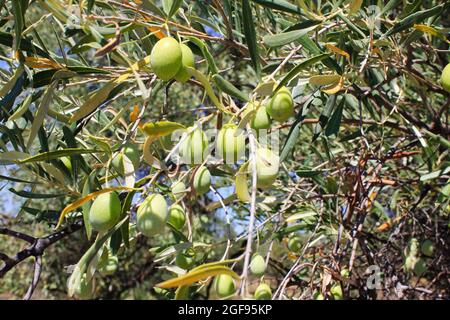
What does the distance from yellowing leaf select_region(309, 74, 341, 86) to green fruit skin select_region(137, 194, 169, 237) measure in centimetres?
38

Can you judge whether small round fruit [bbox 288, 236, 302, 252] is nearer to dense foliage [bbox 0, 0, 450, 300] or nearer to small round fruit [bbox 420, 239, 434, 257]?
dense foliage [bbox 0, 0, 450, 300]

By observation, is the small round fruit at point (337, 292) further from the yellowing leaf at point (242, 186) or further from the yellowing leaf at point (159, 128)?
the yellowing leaf at point (159, 128)

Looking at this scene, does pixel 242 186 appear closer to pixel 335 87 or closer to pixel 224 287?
pixel 224 287

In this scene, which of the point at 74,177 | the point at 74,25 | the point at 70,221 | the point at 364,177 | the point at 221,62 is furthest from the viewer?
the point at 221,62

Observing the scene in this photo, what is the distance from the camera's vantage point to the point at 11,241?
556 cm

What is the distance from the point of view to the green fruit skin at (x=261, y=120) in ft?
2.97

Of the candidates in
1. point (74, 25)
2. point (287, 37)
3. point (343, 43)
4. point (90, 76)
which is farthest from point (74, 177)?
point (343, 43)

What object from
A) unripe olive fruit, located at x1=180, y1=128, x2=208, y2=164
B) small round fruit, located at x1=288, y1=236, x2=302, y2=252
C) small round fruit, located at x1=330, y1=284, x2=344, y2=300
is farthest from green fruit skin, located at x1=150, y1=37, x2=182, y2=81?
small round fruit, located at x1=288, y1=236, x2=302, y2=252

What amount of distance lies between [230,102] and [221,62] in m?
3.49

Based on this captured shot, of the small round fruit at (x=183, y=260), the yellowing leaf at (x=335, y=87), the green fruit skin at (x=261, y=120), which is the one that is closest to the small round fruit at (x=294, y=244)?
the small round fruit at (x=183, y=260)

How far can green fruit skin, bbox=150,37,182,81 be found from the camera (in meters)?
0.83

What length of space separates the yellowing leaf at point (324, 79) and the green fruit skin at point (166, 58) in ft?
0.93

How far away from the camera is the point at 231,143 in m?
0.88
